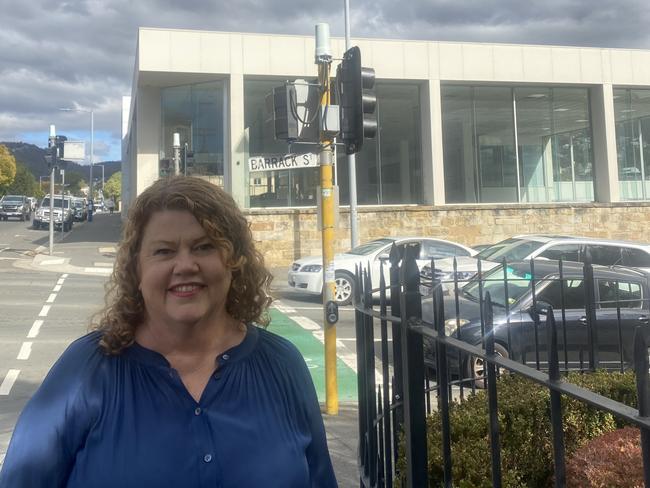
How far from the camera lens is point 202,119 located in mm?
25969

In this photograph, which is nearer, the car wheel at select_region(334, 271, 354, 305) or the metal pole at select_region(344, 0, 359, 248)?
the car wheel at select_region(334, 271, 354, 305)

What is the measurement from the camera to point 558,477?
165 centimetres

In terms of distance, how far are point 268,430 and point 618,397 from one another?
2356 mm

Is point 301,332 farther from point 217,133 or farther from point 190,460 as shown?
point 217,133

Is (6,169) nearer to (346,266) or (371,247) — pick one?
(371,247)

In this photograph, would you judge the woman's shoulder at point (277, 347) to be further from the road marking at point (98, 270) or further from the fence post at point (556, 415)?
the road marking at point (98, 270)

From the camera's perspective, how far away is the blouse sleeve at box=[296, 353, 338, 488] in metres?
2.05

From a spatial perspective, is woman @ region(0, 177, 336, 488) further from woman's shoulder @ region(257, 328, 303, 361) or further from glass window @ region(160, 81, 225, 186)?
glass window @ region(160, 81, 225, 186)

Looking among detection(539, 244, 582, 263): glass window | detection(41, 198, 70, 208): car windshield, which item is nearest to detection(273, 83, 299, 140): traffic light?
detection(539, 244, 582, 263): glass window

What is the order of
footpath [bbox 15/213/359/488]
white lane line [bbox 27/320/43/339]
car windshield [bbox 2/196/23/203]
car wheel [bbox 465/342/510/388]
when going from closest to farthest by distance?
car wheel [bbox 465/342/510/388], footpath [bbox 15/213/359/488], white lane line [bbox 27/320/43/339], car windshield [bbox 2/196/23/203]

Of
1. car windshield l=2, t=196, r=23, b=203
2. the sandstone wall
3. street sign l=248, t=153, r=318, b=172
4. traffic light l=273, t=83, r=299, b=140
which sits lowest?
street sign l=248, t=153, r=318, b=172

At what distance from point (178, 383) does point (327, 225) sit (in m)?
4.86

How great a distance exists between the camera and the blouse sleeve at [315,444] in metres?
2.05

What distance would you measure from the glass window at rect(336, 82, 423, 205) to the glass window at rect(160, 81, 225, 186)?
4670 mm
